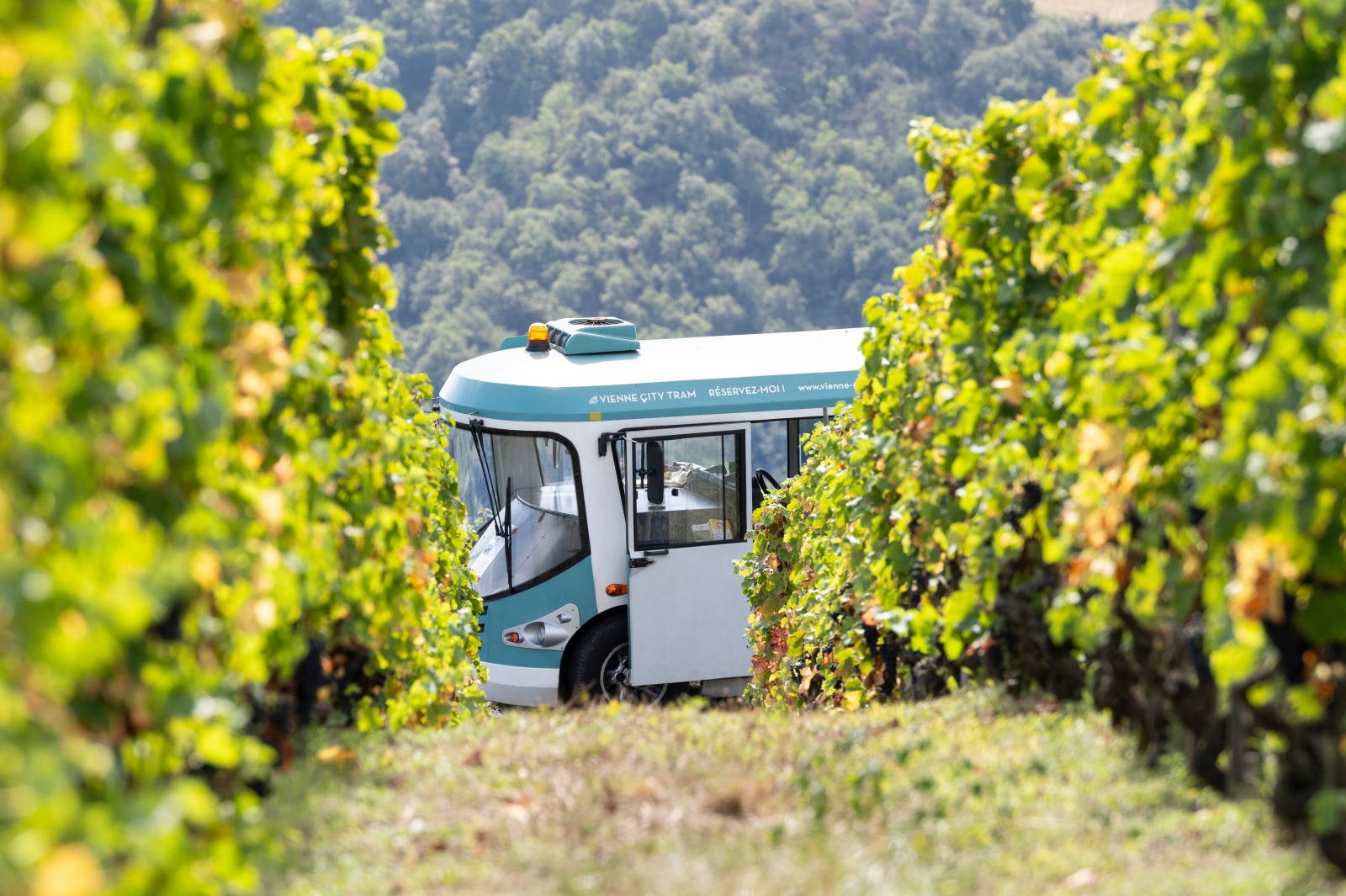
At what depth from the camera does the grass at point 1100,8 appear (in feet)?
232

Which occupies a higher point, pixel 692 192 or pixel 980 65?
pixel 980 65

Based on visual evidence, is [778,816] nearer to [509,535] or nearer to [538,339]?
[509,535]

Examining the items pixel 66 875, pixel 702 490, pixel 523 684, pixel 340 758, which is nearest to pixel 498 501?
pixel 523 684

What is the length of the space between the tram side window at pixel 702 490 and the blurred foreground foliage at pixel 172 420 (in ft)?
20.5

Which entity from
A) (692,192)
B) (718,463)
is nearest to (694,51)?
(692,192)

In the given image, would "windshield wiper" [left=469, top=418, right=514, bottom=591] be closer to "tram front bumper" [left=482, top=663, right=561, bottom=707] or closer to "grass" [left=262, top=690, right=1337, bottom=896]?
"tram front bumper" [left=482, top=663, right=561, bottom=707]

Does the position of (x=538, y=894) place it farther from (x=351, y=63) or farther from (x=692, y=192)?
(x=692, y=192)

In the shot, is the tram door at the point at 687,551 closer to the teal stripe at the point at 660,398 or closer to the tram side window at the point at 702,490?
the tram side window at the point at 702,490

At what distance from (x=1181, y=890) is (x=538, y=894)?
1329 mm

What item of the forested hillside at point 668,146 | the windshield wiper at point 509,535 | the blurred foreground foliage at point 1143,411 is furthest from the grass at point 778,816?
the forested hillside at point 668,146

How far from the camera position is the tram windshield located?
10.5 meters

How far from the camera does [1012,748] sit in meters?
3.99

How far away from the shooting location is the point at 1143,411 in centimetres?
335

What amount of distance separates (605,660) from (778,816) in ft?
23.8
